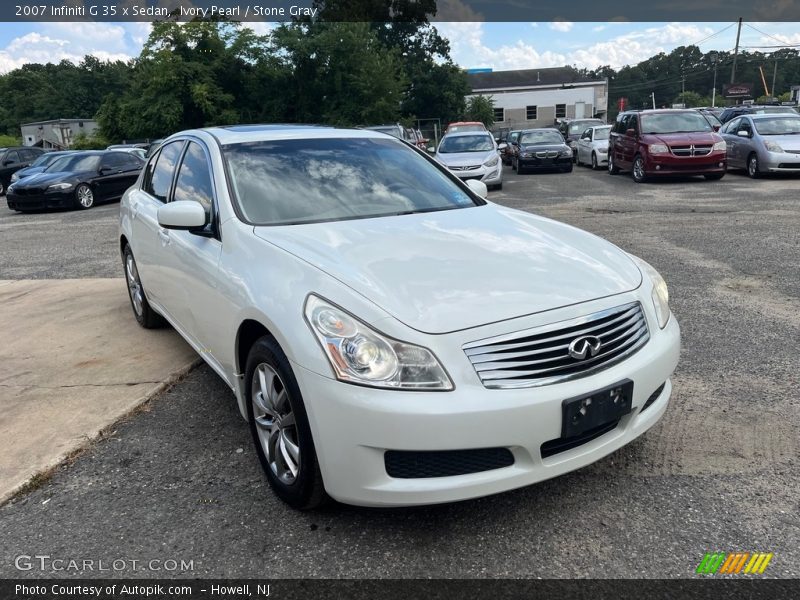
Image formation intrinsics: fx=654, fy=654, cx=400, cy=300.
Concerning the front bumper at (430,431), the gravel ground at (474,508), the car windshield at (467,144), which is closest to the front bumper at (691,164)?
Answer: the car windshield at (467,144)

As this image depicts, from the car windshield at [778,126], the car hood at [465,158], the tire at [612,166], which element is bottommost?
the tire at [612,166]

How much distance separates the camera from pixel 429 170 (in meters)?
4.29

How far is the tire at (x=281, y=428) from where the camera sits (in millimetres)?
2562

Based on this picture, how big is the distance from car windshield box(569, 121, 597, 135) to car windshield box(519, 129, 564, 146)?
5.42 metres

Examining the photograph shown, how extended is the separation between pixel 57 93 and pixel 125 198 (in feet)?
266

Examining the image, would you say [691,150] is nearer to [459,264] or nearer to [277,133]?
[277,133]

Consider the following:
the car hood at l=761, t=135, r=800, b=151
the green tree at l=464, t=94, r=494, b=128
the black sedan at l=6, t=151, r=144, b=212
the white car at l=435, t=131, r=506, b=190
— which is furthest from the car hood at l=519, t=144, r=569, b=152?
the green tree at l=464, t=94, r=494, b=128

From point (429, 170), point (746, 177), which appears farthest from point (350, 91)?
point (429, 170)

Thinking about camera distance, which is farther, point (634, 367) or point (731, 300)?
point (731, 300)

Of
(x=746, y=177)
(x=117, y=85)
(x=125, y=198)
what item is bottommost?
(x=746, y=177)

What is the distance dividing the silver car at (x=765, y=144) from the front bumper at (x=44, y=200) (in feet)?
52.8

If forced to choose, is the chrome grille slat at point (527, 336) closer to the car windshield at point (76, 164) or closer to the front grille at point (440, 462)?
the front grille at point (440, 462)

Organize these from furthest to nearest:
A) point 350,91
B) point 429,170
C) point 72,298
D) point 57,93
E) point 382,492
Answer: point 57,93, point 350,91, point 72,298, point 429,170, point 382,492

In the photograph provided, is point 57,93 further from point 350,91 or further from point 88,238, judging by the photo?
point 88,238
